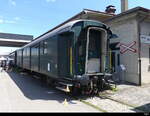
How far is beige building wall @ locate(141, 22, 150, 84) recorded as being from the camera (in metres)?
11.5

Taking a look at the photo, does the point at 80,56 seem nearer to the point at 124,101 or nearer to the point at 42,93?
the point at 124,101

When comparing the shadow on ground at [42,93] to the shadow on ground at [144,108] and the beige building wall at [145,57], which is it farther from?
the beige building wall at [145,57]

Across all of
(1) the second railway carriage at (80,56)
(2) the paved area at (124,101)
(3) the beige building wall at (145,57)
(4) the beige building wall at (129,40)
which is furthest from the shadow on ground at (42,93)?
A: (3) the beige building wall at (145,57)

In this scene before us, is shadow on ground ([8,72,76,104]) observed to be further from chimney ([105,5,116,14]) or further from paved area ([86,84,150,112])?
chimney ([105,5,116,14])

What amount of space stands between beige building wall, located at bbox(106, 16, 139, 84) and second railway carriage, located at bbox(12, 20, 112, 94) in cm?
283

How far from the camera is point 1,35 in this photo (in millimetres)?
46625

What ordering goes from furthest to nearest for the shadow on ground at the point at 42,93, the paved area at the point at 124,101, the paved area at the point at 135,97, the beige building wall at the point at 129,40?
the beige building wall at the point at 129,40 → the shadow on ground at the point at 42,93 → the paved area at the point at 135,97 → the paved area at the point at 124,101

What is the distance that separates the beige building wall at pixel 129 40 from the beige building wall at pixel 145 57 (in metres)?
0.46

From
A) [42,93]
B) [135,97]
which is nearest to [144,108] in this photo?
[135,97]

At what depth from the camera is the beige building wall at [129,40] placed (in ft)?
37.8

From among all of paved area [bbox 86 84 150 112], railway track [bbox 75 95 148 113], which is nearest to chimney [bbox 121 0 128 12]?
paved area [bbox 86 84 150 112]

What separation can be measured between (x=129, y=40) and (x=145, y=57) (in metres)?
1.46

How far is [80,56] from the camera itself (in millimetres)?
8477

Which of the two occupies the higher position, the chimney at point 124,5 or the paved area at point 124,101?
the chimney at point 124,5
